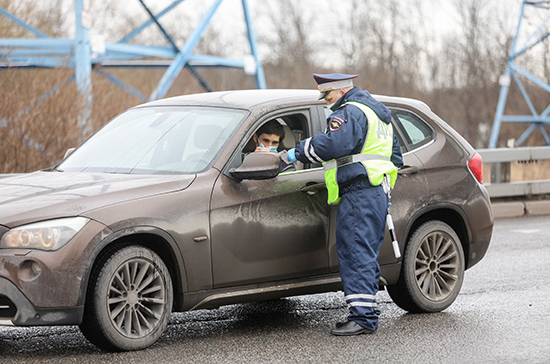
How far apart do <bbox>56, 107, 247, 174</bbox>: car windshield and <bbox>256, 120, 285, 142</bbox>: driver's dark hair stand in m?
0.22

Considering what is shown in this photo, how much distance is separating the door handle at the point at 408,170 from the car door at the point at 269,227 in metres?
0.73

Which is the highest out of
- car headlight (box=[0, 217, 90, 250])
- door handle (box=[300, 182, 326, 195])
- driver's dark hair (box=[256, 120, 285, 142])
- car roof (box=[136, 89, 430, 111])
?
car roof (box=[136, 89, 430, 111])

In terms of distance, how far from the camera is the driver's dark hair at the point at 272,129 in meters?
5.93

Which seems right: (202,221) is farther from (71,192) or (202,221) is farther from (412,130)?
(412,130)

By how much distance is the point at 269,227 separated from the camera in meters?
5.51

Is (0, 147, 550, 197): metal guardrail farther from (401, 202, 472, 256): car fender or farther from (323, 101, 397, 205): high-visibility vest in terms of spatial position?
(323, 101, 397, 205): high-visibility vest

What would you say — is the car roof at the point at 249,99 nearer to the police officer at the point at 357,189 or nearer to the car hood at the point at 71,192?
the police officer at the point at 357,189

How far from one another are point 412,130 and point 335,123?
1.20 metres

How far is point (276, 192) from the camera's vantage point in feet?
18.3

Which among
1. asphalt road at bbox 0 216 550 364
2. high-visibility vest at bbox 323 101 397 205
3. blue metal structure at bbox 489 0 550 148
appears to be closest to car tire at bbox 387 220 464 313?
asphalt road at bbox 0 216 550 364

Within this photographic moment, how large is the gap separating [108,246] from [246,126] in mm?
1345

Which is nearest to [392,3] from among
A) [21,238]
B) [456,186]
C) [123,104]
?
[123,104]

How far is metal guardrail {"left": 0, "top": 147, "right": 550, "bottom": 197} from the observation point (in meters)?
13.3

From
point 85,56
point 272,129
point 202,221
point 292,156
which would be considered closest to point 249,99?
point 272,129
